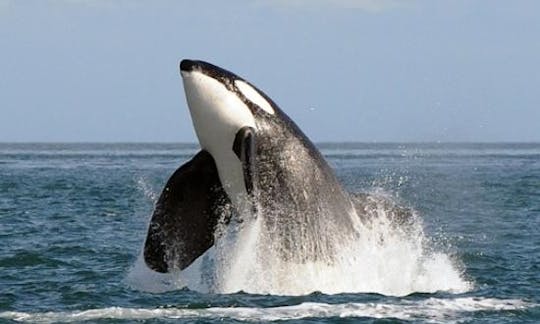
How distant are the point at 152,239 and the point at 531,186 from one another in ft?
114

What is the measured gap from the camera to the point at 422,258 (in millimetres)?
19828

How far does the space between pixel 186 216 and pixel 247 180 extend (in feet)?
4.40

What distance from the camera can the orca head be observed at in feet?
54.3

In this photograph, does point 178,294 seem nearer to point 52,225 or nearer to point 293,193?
point 293,193

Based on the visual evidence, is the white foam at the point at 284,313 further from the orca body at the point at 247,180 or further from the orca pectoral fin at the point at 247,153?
the orca pectoral fin at the point at 247,153

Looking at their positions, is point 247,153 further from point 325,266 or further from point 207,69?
point 325,266

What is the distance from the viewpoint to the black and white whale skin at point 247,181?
654 inches

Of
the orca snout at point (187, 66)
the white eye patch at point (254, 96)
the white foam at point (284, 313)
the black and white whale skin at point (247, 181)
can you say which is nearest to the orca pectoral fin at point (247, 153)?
the black and white whale skin at point (247, 181)

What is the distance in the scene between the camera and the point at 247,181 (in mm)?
16500

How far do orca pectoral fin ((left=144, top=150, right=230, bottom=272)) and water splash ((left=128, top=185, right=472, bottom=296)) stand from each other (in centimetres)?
20

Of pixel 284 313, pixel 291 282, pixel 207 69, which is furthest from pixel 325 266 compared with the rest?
pixel 207 69

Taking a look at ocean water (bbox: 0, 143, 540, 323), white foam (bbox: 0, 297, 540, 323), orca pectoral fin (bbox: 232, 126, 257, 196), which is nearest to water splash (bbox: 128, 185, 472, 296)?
ocean water (bbox: 0, 143, 540, 323)

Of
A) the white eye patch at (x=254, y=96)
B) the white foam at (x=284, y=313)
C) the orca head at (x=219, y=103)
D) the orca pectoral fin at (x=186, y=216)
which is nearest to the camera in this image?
the white foam at (x=284, y=313)

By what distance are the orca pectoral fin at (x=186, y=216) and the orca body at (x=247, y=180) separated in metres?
0.01
